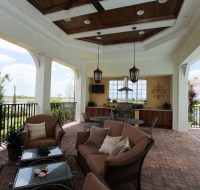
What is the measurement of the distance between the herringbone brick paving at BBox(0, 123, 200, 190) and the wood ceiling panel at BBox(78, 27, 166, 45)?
3603 mm

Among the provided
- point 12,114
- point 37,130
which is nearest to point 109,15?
point 37,130

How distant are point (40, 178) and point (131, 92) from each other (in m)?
7.18

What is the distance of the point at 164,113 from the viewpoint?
7254mm

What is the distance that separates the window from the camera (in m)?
8.34

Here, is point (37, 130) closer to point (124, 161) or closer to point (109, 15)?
point (124, 161)

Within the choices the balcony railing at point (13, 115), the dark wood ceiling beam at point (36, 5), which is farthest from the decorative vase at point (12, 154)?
the dark wood ceiling beam at point (36, 5)

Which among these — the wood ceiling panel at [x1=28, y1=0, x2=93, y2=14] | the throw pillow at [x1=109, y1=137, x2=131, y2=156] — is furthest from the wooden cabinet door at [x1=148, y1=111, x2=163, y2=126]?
the wood ceiling panel at [x1=28, y1=0, x2=93, y2=14]

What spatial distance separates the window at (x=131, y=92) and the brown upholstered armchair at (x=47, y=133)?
5181 mm

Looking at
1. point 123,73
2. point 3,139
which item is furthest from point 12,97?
point 123,73

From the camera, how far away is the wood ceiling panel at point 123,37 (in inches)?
196

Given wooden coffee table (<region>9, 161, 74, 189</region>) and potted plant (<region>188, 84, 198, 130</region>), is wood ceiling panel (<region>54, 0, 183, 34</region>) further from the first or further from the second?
potted plant (<region>188, 84, 198, 130</region>)

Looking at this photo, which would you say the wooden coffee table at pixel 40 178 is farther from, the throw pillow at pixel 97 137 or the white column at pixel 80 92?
the white column at pixel 80 92

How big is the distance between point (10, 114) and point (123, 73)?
17.3 feet

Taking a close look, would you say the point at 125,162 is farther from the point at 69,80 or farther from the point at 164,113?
the point at 69,80
